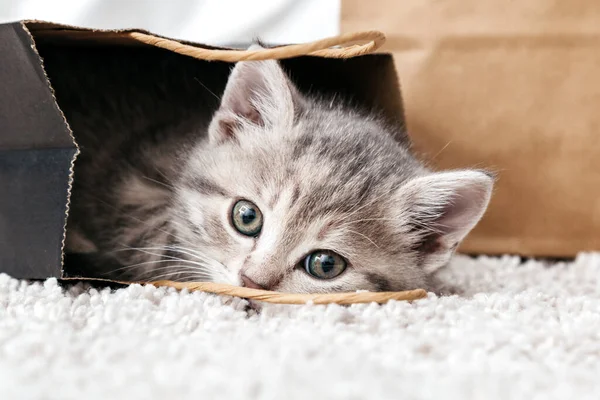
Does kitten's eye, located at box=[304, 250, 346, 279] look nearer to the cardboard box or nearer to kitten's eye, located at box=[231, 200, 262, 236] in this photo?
kitten's eye, located at box=[231, 200, 262, 236]

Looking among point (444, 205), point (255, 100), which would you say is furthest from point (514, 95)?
point (255, 100)

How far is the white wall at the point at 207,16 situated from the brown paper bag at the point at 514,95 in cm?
24

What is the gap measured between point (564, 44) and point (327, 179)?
0.76 metres

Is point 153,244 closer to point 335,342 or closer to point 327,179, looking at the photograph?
point 327,179

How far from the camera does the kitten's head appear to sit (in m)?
1.00

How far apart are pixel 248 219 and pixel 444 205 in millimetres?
370

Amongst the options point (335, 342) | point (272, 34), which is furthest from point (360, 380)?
point (272, 34)

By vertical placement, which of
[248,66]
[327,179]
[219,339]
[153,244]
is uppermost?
[248,66]

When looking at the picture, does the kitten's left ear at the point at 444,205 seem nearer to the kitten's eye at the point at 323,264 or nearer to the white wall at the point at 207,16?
the kitten's eye at the point at 323,264

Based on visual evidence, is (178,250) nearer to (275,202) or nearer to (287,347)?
(275,202)

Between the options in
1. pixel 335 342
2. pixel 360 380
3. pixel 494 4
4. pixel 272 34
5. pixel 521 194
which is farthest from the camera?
pixel 272 34

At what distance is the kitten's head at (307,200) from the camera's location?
100cm

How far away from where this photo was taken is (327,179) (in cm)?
103

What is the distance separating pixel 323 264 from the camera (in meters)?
1.01
